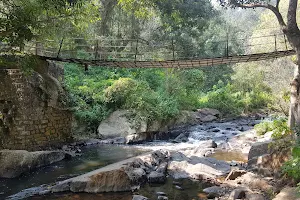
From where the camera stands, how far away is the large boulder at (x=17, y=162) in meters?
5.12

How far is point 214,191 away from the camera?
14.5ft

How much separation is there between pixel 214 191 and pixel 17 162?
134 inches

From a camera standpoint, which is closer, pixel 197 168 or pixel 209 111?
pixel 197 168

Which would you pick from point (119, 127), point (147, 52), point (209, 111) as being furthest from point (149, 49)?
point (147, 52)

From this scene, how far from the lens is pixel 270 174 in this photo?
4770 millimetres

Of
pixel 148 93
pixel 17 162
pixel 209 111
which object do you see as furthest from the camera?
pixel 209 111

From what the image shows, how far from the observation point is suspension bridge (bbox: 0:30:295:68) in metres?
6.30

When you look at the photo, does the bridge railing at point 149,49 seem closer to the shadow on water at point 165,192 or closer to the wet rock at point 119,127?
the wet rock at point 119,127

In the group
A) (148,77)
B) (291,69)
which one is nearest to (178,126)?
(148,77)

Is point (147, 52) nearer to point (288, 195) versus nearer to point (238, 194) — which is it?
point (238, 194)

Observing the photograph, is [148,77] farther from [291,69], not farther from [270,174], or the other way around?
[270,174]

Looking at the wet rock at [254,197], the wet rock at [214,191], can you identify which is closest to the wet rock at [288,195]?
the wet rock at [254,197]

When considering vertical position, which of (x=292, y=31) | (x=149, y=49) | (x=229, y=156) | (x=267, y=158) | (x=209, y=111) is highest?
(x=149, y=49)

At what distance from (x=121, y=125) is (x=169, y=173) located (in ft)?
13.0
